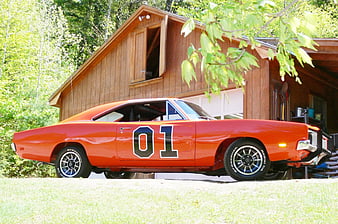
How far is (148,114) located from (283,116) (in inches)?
176

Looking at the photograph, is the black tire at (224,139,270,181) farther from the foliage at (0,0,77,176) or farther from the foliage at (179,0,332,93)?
the foliage at (0,0,77,176)

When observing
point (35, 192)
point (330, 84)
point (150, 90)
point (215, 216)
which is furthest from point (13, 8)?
point (215, 216)

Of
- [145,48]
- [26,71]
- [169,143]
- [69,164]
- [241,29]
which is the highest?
[26,71]

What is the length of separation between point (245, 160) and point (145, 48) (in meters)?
8.38

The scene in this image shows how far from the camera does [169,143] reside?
8148mm

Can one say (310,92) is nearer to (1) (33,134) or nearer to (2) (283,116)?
(2) (283,116)

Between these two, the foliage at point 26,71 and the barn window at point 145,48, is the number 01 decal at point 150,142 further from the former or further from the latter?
the foliage at point 26,71

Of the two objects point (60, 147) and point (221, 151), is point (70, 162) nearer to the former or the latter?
point (60, 147)

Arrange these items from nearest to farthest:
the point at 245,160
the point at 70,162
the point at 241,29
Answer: the point at 241,29
the point at 245,160
the point at 70,162

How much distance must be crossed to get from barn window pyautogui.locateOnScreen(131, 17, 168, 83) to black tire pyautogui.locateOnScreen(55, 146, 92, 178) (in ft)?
20.4

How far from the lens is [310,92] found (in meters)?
13.9

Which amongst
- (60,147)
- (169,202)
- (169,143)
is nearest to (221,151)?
(169,143)

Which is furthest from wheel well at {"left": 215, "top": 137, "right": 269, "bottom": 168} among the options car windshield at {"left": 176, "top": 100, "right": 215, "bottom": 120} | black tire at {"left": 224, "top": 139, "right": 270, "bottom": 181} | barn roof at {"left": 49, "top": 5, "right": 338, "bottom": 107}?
barn roof at {"left": 49, "top": 5, "right": 338, "bottom": 107}

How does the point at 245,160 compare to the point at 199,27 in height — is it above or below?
below
